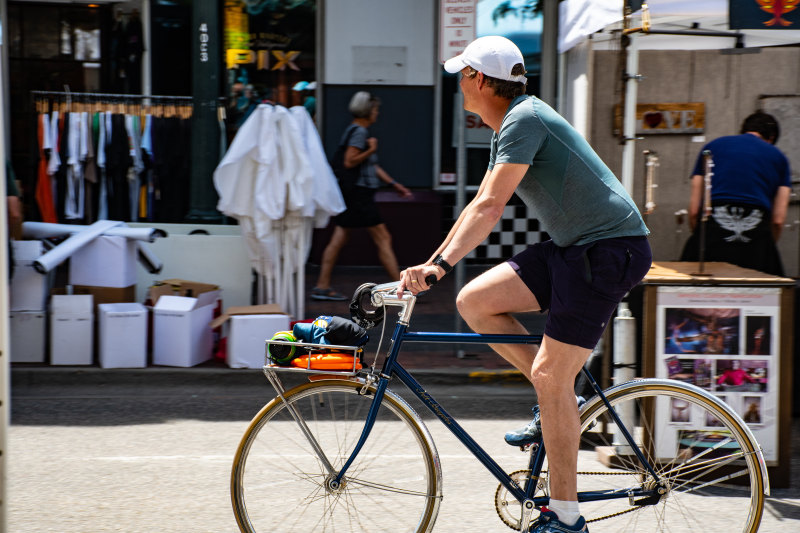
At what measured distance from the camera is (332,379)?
3490 mm

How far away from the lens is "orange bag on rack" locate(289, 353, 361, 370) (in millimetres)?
3418

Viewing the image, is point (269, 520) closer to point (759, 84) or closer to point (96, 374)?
point (96, 374)

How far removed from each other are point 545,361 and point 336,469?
85 cm

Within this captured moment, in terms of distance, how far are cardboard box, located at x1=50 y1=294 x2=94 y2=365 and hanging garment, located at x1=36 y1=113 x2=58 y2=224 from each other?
324 cm

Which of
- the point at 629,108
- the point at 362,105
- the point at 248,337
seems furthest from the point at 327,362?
the point at 362,105

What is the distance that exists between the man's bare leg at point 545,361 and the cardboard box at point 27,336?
4.47 metres

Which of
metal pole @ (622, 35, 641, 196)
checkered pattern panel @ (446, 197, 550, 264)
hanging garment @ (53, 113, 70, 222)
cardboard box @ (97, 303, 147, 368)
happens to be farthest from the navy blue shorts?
checkered pattern panel @ (446, 197, 550, 264)

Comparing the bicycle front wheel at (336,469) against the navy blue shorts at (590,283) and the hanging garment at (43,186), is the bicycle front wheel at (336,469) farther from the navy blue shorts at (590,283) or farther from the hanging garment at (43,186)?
the hanging garment at (43,186)

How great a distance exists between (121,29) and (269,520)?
→ 8.59 metres

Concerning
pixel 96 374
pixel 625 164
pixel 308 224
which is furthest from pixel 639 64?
pixel 96 374

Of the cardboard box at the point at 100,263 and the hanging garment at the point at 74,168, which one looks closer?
the cardboard box at the point at 100,263

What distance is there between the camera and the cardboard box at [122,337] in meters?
6.97

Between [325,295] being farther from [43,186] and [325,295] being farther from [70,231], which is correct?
[43,186]

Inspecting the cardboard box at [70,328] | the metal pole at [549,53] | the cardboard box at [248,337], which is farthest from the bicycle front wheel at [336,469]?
the metal pole at [549,53]
